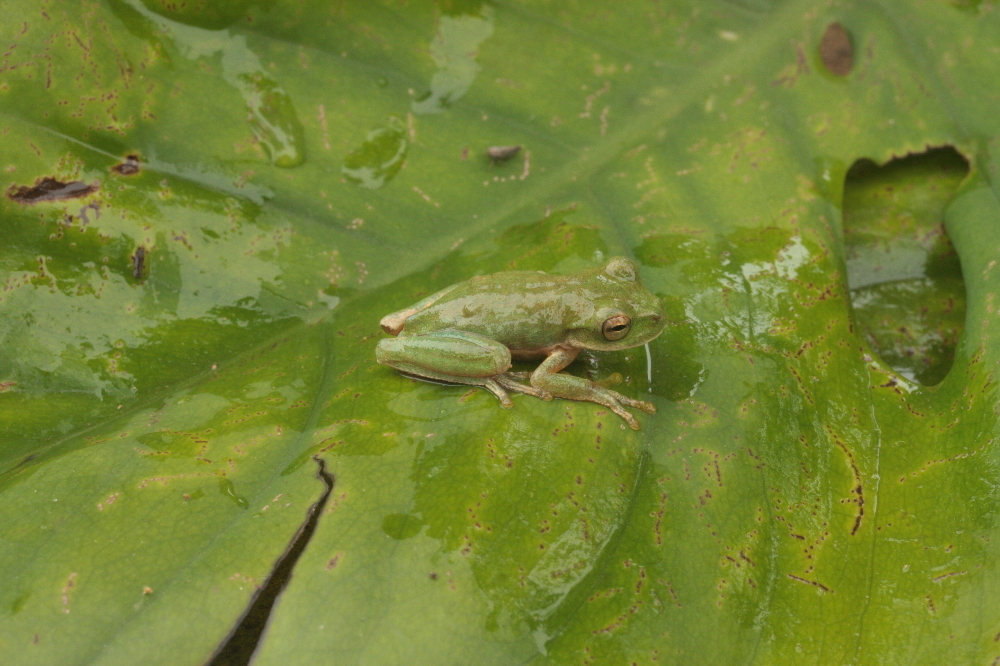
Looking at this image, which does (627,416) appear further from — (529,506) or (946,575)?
(946,575)

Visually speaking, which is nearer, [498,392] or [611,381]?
[498,392]

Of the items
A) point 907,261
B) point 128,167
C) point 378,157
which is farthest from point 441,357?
point 907,261

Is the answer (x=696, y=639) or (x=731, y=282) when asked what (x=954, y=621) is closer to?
(x=696, y=639)

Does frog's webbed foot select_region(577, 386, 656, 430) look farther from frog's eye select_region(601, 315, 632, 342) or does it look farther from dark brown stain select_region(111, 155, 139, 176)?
dark brown stain select_region(111, 155, 139, 176)

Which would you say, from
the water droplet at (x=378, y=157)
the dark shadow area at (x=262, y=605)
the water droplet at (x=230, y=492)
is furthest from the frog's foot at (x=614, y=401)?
the water droplet at (x=378, y=157)

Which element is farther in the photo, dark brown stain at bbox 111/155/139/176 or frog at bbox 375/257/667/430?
dark brown stain at bbox 111/155/139/176

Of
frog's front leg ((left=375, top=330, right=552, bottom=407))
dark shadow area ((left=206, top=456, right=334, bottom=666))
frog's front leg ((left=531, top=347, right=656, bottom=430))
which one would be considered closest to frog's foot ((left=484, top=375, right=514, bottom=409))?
frog's front leg ((left=375, top=330, right=552, bottom=407))

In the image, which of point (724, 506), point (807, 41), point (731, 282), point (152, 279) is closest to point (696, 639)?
point (724, 506)
